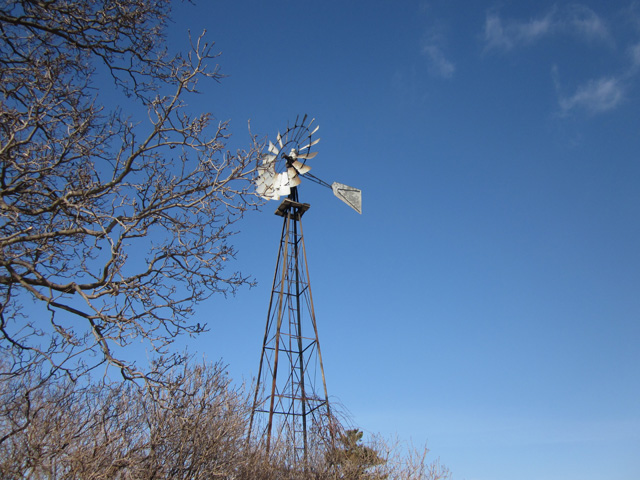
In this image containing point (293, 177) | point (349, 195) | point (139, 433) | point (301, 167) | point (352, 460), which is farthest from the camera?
point (349, 195)

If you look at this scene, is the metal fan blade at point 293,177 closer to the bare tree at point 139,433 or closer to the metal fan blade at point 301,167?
the metal fan blade at point 301,167

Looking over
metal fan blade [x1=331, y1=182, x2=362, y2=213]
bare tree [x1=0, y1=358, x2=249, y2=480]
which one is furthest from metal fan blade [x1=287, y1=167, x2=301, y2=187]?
bare tree [x1=0, y1=358, x2=249, y2=480]

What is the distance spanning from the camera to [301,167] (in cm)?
1838

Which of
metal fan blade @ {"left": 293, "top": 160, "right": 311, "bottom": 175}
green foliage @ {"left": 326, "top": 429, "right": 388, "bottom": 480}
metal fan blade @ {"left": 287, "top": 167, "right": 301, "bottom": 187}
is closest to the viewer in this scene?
green foliage @ {"left": 326, "top": 429, "right": 388, "bottom": 480}

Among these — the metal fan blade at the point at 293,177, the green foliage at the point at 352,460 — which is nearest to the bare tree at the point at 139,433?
the green foliage at the point at 352,460

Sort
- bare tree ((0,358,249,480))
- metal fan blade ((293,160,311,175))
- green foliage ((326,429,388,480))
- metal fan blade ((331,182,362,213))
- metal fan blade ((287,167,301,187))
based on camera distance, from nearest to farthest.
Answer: bare tree ((0,358,249,480)) < green foliage ((326,429,388,480)) < metal fan blade ((287,167,301,187)) < metal fan blade ((293,160,311,175)) < metal fan blade ((331,182,362,213))

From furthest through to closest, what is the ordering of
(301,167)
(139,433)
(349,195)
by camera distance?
(349,195) → (301,167) → (139,433)

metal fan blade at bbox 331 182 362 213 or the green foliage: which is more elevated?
metal fan blade at bbox 331 182 362 213

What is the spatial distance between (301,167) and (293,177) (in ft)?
1.59

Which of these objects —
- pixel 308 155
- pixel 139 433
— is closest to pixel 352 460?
pixel 139 433

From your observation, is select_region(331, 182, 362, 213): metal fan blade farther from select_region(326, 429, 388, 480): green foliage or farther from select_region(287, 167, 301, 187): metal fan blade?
select_region(326, 429, 388, 480): green foliage

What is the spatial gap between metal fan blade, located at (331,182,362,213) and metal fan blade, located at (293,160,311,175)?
1.46 metres

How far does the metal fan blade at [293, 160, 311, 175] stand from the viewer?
1836 centimetres

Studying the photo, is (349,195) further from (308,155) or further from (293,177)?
(293,177)
